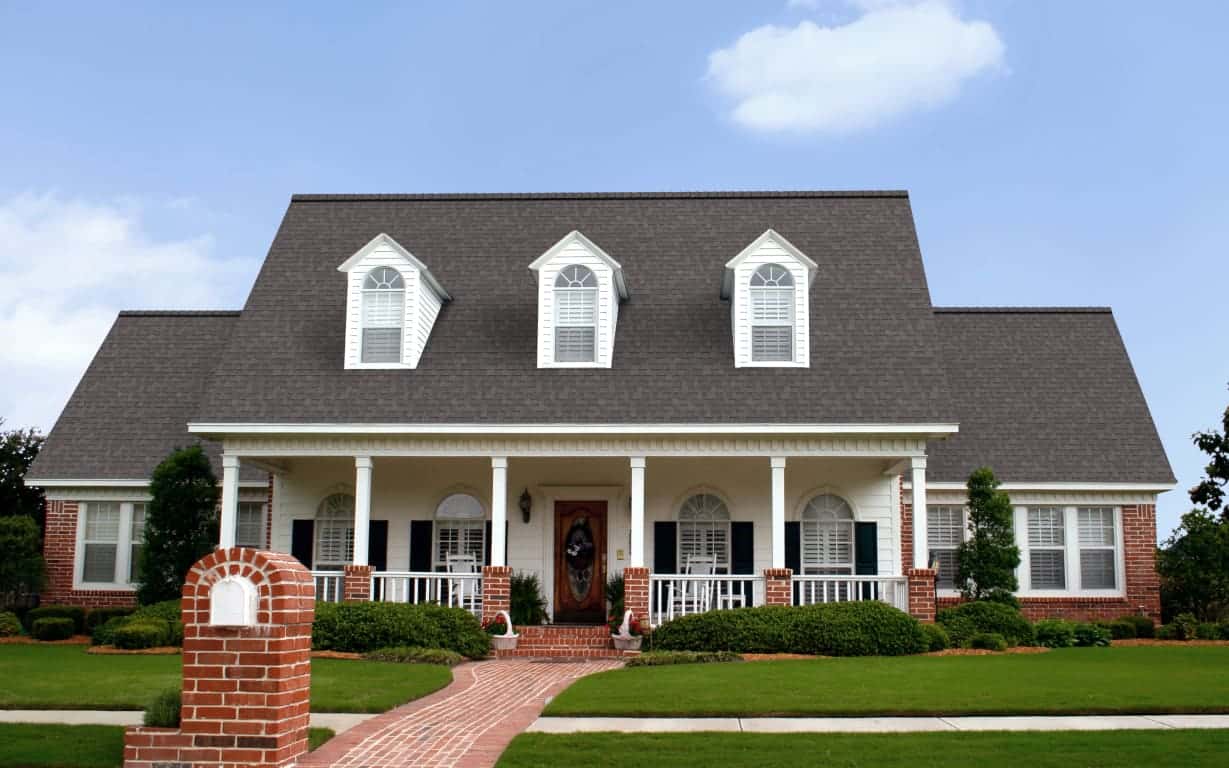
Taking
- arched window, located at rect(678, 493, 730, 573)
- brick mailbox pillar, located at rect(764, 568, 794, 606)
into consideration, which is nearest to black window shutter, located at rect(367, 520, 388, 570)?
arched window, located at rect(678, 493, 730, 573)

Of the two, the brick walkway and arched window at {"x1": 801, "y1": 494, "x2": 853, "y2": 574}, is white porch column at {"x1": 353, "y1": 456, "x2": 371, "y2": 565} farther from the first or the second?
arched window at {"x1": 801, "y1": 494, "x2": 853, "y2": 574}

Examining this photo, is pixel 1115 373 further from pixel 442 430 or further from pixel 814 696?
pixel 814 696

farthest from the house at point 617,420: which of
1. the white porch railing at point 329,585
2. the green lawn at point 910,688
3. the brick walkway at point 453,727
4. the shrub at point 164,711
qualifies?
the shrub at point 164,711

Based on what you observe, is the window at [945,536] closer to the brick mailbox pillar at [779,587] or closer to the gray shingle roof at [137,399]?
the brick mailbox pillar at [779,587]

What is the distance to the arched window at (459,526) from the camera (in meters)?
23.2

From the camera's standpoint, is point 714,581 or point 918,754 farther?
point 714,581

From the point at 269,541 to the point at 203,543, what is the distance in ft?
5.07

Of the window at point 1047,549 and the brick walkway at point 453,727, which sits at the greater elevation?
the window at point 1047,549

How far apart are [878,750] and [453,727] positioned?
3.92 metres

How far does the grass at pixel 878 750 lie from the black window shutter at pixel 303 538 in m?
13.8

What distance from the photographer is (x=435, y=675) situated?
15742 millimetres

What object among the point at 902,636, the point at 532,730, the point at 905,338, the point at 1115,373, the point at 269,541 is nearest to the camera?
the point at 532,730

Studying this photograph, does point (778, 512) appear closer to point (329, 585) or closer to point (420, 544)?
point (420, 544)

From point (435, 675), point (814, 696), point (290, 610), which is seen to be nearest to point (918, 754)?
point (814, 696)
